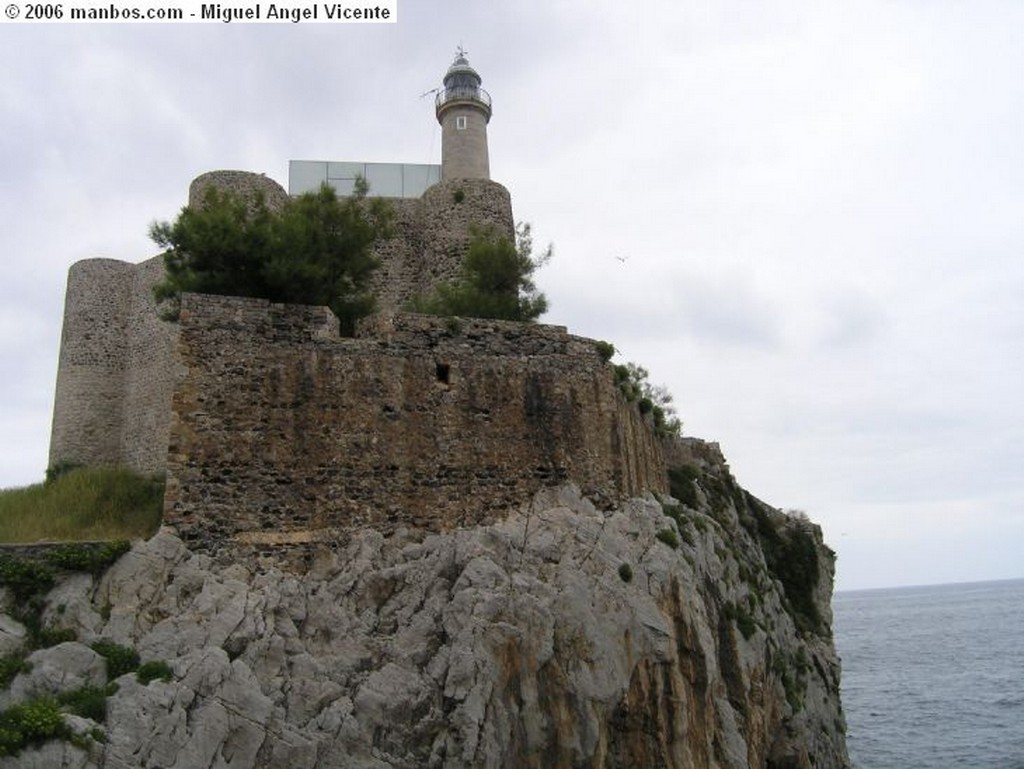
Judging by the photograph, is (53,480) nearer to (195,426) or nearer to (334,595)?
(195,426)

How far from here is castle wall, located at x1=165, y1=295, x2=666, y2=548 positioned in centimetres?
1511

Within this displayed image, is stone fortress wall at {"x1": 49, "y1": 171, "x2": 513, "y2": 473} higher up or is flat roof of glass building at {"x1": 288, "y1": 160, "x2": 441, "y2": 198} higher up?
flat roof of glass building at {"x1": 288, "y1": 160, "x2": 441, "y2": 198}

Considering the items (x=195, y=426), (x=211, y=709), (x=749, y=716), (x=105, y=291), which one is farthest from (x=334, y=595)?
(x=105, y=291)

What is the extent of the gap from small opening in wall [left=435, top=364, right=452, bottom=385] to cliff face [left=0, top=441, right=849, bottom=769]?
304 centimetres

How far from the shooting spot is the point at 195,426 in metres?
15.1

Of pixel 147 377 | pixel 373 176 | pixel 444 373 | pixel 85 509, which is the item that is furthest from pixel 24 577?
pixel 373 176

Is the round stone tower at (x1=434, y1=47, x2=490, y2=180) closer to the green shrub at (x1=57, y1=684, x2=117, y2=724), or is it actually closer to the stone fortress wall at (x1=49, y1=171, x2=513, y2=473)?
the stone fortress wall at (x1=49, y1=171, x2=513, y2=473)

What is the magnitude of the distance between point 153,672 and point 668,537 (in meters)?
10.2

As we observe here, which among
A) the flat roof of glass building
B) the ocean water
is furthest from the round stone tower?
the ocean water

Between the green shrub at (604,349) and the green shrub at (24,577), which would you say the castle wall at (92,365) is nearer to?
the green shrub at (24,577)

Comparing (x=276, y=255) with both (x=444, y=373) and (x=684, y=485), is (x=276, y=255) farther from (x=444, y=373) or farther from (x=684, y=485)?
(x=684, y=485)

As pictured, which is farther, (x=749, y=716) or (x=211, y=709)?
A: (x=749, y=716)

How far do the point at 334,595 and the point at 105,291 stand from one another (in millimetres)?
15201

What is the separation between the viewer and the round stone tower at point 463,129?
94.4 feet
